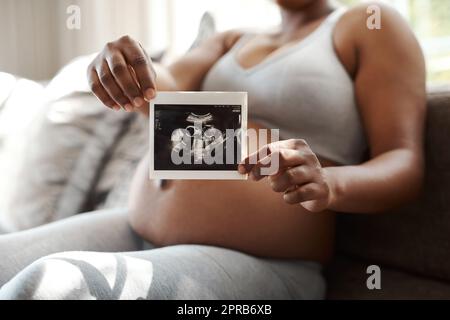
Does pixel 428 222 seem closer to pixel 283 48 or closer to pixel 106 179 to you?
pixel 283 48

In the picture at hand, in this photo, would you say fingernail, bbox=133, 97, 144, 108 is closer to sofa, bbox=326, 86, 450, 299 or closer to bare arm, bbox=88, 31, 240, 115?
bare arm, bbox=88, 31, 240, 115

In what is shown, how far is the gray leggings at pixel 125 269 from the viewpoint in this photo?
1.77 feet

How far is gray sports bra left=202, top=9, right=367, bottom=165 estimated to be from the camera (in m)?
0.77

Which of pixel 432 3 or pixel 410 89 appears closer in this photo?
pixel 410 89

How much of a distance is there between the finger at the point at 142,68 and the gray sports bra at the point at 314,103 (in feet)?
0.72

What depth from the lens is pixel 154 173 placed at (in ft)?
1.97

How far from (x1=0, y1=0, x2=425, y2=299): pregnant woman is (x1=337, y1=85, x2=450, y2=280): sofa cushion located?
1.9 inches

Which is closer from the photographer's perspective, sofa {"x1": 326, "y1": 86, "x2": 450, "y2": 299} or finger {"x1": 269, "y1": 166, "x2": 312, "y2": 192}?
finger {"x1": 269, "y1": 166, "x2": 312, "y2": 192}

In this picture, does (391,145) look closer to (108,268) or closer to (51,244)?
(108,268)

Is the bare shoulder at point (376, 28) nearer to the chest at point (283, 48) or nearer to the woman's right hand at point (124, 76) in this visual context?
the chest at point (283, 48)

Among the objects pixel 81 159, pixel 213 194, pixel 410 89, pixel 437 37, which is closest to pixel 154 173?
pixel 213 194

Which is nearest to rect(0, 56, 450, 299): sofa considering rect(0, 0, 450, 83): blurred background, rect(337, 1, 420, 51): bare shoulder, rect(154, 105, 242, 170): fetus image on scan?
rect(337, 1, 420, 51): bare shoulder

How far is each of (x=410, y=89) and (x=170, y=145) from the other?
38cm

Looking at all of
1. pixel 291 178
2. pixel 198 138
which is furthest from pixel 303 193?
pixel 198 138
